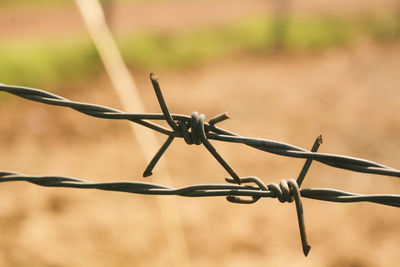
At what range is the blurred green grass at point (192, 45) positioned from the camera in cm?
567

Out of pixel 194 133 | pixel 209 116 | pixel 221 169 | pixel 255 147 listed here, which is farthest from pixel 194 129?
pixel 209 116

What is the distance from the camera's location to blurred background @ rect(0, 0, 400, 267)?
3.05 m

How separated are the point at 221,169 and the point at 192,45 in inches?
128

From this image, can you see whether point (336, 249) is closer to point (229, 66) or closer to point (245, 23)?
point (229, 66)

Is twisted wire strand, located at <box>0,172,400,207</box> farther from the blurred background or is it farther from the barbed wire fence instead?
the blurred background

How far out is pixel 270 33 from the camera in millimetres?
7316

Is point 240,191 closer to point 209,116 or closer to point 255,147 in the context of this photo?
point 255,147

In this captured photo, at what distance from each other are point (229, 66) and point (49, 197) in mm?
3669

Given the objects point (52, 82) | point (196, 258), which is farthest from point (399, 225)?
point (52, 82)

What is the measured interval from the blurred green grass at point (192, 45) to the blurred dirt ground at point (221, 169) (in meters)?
0.34

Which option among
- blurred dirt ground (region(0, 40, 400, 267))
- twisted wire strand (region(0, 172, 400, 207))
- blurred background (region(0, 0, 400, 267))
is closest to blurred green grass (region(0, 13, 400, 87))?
blurred background (region(0, 0, 400, 267))

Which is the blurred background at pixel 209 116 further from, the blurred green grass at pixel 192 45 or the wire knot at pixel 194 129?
the wire knot at pixel 194 129

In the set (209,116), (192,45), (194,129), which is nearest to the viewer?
(194,129)

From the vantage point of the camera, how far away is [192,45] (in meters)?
6.76
